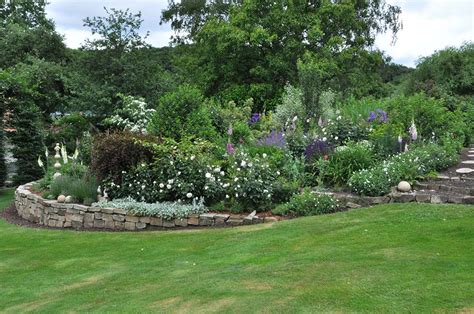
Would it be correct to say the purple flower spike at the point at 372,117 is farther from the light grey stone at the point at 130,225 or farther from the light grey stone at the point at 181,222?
the light grey stone at the point at 130,225

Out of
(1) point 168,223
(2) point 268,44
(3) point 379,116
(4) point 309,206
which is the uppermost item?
(2) point 268,44

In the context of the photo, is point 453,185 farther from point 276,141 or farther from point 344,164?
point 276,141

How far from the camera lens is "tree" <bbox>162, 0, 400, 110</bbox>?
68.1 ft

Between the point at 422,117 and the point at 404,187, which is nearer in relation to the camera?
the point at 404,187

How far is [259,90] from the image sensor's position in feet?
69.6

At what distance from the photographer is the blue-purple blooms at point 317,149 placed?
949 cm

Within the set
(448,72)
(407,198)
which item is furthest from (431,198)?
(448,72)

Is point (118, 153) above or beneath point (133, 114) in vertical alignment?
beneath

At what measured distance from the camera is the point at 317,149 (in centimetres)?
957

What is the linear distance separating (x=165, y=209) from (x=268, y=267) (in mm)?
3442

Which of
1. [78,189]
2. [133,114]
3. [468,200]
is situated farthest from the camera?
[133,114]

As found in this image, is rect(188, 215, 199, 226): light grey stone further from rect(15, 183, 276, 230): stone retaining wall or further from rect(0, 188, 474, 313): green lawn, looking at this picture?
rect(0, 188, 474, 313): green lawn

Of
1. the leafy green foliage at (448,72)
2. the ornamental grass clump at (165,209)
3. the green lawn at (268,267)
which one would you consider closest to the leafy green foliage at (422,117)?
the green lawn at (268,267)

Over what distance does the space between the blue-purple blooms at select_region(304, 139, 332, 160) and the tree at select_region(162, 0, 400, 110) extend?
1137 centimetres
